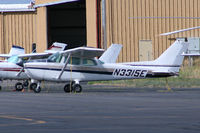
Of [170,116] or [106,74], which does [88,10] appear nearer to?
[106,74]

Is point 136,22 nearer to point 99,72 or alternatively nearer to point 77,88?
point 99,72

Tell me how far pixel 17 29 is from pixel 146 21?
44.7ft

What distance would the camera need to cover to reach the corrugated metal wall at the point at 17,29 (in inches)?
1834

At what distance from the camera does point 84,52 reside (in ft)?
75.0

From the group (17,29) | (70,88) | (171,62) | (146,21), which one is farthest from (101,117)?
(17,29)

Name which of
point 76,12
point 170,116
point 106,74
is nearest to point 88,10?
point 76,12

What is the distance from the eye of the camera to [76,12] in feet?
171

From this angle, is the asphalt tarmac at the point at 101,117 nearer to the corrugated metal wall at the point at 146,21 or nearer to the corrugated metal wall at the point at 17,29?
the corrugated metal wall at the point at 146,21

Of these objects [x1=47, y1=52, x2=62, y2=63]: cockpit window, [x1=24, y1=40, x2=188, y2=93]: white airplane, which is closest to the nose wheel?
[x1=24, y1=40, x2=188, y2=93]: white airplane

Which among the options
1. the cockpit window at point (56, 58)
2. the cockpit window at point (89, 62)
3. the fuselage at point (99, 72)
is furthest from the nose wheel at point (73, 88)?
the cockpit window at point (56, 58)

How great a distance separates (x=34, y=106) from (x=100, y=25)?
24.3m

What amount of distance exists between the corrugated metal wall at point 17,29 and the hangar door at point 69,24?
3.06 metres

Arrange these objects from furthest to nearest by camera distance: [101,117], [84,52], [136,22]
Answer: [136,22]
[84,52]
[101,117]

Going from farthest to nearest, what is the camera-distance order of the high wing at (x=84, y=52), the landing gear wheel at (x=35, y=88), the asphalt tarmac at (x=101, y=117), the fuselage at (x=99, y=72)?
the fuselage at (x=99, y=72) → the landing gear wheel at (x=35, y=88) → the high wing at (x=84, y=52) → the asphalt tarmac at (x=101, y=117)
